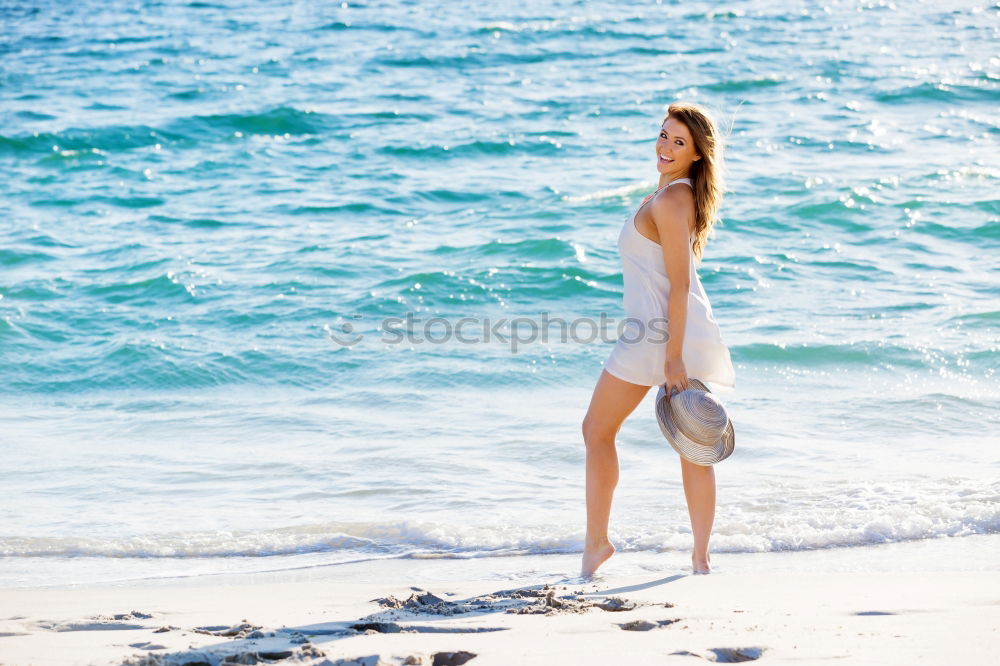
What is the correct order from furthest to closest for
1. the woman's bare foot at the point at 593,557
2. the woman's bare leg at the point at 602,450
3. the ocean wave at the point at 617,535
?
1. the ocean wave at the point at 617,535
2. the woman's bare foot at the point at 593,557
3. the woman's bare leg at the point at 602,450

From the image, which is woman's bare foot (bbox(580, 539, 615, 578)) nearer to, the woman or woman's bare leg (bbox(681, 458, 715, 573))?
woman's bare leg (bbox(681, 458, 715, 573))

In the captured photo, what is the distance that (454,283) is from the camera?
30.5 feet

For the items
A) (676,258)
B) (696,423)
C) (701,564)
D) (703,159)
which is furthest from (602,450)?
(703,159)

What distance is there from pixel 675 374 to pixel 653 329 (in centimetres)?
18

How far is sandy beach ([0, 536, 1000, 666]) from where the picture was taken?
9.44 feet

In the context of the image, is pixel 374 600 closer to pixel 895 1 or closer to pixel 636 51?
pixel 636 51

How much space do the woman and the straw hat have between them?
5cm

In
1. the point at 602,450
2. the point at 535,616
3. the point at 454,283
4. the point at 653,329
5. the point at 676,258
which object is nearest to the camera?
the point at 535,616

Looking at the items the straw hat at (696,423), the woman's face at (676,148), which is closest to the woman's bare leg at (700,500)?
the straw hat at (696,423)

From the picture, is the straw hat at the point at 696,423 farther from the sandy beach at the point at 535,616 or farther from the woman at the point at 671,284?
the sandy beach at the point at 535,616

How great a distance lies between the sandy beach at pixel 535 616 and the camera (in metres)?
2.88

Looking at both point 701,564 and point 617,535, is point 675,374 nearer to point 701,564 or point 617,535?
point 701,564

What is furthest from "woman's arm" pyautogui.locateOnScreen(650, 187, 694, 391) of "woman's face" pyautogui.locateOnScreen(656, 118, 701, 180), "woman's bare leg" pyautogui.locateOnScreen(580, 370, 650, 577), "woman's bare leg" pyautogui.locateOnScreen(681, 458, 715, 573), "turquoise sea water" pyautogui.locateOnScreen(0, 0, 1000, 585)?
"turquoise sea water" pyautogui.locateOnScreen(0, 0, 1000, 585)

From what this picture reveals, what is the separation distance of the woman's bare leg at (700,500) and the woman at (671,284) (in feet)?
0.14
